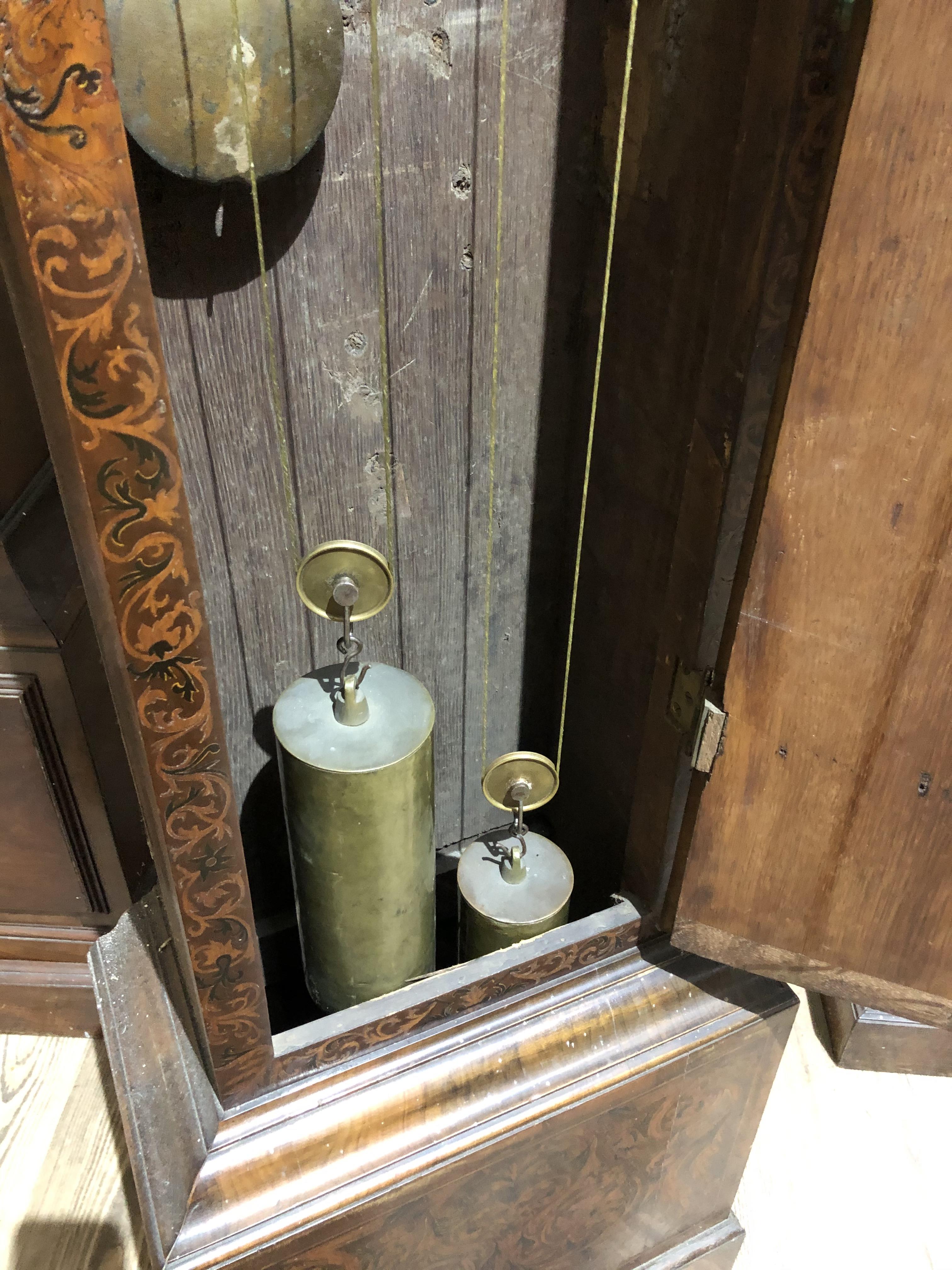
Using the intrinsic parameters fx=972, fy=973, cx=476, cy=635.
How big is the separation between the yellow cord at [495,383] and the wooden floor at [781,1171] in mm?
649

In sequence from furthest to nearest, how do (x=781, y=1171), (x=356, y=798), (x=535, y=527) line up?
1. (x=781, y=1171)
2. (x=535, y=527)
3. (x=356, y=798)

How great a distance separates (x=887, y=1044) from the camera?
52.6 inches

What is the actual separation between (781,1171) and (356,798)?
33.0 inches

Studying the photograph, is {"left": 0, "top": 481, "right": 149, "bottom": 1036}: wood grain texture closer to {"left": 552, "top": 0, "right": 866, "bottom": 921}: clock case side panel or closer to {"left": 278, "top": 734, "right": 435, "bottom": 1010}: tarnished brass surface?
{"left": 278, "top": 734, "right": 435, "bottom": 1010}: tarnished brass surface

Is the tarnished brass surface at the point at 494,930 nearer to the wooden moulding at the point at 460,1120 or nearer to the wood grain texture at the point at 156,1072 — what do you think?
the wooden moulding at the point at 460,1120

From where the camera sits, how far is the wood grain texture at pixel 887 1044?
1322mm

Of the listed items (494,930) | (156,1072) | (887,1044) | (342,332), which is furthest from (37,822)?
(887,1044)

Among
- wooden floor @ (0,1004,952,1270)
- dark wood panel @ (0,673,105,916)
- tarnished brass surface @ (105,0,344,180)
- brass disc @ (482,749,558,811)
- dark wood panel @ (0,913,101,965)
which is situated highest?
tarnished brass surface @ (105,0,344,180)

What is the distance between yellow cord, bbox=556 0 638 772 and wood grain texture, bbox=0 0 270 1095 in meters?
0.31

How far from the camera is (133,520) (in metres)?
0.50

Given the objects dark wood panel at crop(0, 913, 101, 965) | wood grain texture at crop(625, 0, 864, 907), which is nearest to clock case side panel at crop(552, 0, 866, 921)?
wood grain texture at crop(625, 0, 864, 907)

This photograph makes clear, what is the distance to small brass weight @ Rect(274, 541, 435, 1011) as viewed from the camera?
31.7 inches

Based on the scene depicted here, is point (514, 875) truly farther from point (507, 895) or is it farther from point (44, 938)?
point (44, 938)

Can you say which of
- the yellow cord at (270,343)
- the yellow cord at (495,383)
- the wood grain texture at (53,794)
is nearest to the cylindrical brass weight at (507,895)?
the yellow cord at (495,383)
